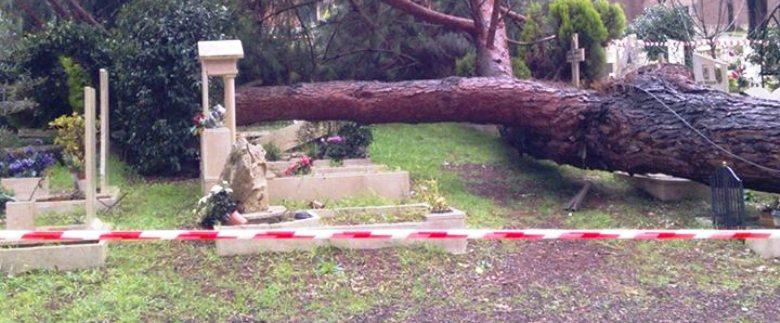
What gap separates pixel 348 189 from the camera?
8969 millimetres

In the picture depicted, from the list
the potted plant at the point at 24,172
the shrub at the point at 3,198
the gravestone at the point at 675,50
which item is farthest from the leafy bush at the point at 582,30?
the shrub at the point at 3,198

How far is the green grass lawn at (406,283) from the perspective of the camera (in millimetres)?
5781

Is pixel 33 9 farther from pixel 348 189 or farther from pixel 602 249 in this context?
pixel 602 249

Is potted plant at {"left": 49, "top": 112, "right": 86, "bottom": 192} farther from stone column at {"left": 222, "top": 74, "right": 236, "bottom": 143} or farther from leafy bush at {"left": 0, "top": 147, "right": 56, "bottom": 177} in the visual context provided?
stone column at {"left": 222, "top": 74, "right": 236, "bottom": 143}

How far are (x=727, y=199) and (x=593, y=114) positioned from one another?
7.43 ft

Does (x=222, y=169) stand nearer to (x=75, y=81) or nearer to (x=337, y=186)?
(x=337, y=186)

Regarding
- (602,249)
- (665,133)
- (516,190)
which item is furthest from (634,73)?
(602,249)

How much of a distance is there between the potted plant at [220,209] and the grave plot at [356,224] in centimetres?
15

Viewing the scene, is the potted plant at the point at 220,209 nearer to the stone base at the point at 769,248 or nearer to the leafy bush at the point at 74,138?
the leafy bush at the point at 74,138

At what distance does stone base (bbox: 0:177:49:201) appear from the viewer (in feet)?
30.6

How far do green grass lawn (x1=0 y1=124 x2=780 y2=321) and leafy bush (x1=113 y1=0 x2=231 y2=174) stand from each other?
7.00 ft

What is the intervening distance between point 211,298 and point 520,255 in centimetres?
253

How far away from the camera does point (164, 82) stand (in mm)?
10586

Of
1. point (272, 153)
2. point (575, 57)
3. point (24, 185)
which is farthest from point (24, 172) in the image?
point (575, 57)
